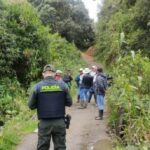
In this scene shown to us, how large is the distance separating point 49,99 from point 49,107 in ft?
0.49

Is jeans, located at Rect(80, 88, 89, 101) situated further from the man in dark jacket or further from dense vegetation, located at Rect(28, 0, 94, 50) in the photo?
dense vegetation, located at Rect(28, 0, 94, 50)

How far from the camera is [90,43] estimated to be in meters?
56.4

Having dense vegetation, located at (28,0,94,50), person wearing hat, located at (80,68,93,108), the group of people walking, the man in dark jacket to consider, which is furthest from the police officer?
dense vegetation, located at (28,0,94,50)

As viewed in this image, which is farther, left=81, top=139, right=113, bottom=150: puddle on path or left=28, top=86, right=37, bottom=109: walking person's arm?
left=81, top=139, right=113, bottom=150: puddle on path

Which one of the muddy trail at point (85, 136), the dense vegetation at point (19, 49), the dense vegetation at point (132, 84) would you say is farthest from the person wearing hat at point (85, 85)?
the dense vegetation at point (19, 49)

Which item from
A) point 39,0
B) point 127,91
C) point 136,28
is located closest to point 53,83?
point 127,91

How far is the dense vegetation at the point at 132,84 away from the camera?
989 centimetres

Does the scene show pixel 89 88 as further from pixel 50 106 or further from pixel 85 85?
pixel 50 106

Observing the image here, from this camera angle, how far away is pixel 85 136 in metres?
14.2

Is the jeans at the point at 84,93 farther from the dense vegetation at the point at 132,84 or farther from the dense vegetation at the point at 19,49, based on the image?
the dense vegetation at the point at 19,49

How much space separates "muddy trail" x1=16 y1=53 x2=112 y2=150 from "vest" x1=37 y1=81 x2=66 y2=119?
10.6ft

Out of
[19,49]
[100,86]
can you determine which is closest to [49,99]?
[100,86]

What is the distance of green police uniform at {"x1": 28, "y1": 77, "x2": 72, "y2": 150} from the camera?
925 centimetres

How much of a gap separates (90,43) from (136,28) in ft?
99.3
